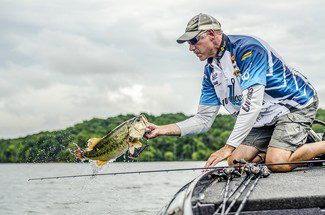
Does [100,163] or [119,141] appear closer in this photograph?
[119,141]

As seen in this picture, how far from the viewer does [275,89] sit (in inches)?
253

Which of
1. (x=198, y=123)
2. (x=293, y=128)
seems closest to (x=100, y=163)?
(x=198, y=123)

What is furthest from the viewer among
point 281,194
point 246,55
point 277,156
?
point 277,156

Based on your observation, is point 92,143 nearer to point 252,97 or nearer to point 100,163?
point 100,163

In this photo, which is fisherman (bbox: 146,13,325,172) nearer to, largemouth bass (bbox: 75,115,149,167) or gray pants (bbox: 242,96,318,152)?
gray pants (bbox: 242,96,318,152)

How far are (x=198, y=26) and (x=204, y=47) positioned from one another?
26 centimetres

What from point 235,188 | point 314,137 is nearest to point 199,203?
point 235,188

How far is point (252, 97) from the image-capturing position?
5961 millimetres

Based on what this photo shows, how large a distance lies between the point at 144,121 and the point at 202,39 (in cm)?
114

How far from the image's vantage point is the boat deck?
4605 millimetres

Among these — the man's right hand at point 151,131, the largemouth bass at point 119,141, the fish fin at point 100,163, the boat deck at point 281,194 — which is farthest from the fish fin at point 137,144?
the boat deck at point 281,194

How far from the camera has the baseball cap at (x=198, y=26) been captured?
244 inches

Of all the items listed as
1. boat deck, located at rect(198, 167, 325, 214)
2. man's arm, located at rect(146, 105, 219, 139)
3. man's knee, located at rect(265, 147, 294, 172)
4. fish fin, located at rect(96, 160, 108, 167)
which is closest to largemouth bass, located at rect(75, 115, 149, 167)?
fish fin, located at rect(96, 160, 108, 167)

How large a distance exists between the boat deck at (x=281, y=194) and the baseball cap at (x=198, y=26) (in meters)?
1.72
